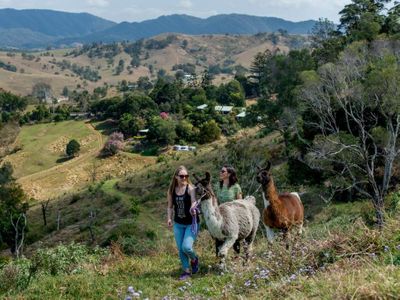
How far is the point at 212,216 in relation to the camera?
7434 mm

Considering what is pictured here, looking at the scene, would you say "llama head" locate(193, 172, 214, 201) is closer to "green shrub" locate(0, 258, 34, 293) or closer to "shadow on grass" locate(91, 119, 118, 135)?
"green shrub" locate(0, 258, 34, 293)

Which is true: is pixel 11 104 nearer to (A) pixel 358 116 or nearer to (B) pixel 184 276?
(A) pixel 358 116

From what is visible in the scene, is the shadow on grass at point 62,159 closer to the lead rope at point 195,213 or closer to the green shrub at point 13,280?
the green shrub at point 13,280

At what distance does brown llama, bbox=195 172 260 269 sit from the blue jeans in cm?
33

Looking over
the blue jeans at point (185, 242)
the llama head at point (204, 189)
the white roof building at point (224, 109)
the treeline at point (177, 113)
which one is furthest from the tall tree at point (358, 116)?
the white roof building at point (224, 109)

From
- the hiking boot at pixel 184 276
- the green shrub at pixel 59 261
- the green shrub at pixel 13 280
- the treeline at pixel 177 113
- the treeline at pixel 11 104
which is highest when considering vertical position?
the hiking boot at pixel 184 276

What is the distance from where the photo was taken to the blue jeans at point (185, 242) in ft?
24.7

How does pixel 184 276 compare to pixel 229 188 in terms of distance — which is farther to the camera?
pixel 229 188

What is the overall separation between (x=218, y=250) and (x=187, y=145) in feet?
186

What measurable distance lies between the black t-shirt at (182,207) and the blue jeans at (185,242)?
95 mm

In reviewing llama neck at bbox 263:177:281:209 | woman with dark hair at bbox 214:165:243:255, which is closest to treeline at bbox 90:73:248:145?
woman with dark hair at bbox 214:165:243:255

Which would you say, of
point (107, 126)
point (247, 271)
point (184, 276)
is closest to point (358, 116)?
point (184, 276)

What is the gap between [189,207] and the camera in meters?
7.57

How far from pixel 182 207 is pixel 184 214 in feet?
0.39
